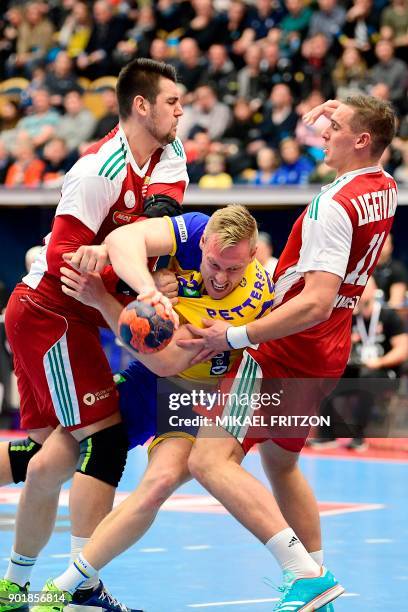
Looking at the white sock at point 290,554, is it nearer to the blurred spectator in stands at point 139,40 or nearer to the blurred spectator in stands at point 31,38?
the blurred spectator in stands at point 139,40

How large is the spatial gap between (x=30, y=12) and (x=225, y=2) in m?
3.48

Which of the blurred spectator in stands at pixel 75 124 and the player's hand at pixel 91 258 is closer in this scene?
the player's hand at pixel 91 258

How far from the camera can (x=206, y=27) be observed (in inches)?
706

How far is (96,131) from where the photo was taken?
17.2 m

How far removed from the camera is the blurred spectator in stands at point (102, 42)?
62.0 feet

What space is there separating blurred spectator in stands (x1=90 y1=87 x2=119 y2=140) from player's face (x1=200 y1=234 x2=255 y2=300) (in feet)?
38.9

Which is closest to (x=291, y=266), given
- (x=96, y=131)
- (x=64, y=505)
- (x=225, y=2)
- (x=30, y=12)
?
(x=64, y=505)

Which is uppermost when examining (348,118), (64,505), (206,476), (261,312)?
(348,118)

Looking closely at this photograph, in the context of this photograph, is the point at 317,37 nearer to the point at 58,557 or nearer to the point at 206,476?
the point at 58,557

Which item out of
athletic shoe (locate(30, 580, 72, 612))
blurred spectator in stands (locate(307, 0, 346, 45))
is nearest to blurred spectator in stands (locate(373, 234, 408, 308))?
blurred spectator in stands (locate(307, 0, 346, 45))

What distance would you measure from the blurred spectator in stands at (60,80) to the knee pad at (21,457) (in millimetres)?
13032

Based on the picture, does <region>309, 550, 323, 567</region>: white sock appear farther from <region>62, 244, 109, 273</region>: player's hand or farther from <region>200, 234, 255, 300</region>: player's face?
<region>62, 244, 109, 273</region>: player's hand

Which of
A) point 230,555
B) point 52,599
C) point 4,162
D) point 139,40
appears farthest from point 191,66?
point 52,599

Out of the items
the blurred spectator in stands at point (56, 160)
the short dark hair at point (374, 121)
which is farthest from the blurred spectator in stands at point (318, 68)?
the short dark hair at point (374, 121)
